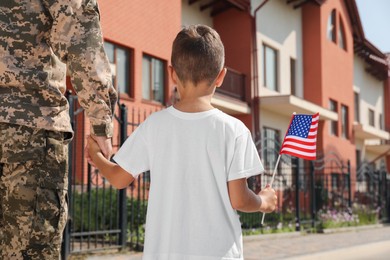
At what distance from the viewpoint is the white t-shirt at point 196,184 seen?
296 centimetres

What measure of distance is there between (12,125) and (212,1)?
20.1 meters

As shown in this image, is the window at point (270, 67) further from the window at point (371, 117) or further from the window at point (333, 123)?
the window at point (371, 117)

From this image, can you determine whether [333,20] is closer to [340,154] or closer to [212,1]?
[340,154]

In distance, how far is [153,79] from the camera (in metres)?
18.1

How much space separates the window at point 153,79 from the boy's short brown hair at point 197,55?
14.7 m

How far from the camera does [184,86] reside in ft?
10.1

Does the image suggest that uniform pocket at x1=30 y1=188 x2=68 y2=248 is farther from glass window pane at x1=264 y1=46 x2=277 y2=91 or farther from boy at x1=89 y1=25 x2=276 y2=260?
glass window pane at x1=264 y1=46 x2=277 y2=91

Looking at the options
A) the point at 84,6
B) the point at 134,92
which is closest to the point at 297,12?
the point at 134,92

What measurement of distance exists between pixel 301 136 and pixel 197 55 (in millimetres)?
954

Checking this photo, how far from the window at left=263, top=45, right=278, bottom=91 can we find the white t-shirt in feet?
72.1

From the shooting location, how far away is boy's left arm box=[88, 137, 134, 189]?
10.3 feet

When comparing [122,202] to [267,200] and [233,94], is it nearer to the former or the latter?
[267,200]

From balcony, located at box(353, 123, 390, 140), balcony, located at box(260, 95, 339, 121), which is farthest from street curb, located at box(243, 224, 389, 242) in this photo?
balcony, located at box(353, 123, 390, 140)

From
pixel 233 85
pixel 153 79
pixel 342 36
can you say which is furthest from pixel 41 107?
pixel 342 36
